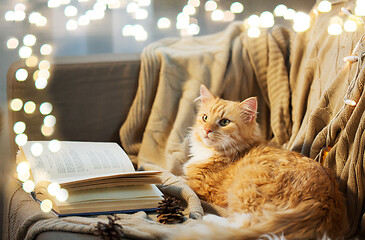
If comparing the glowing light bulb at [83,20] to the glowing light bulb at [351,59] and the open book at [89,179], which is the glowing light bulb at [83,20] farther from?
the glowing light bulb at [351,59]

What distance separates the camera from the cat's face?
4.69ft

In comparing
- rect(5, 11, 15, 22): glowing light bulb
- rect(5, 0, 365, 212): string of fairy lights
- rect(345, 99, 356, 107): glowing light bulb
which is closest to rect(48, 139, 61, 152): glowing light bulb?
rect(5, 0, 365, 212): string of fairy lights

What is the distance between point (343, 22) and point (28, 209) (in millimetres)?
1325

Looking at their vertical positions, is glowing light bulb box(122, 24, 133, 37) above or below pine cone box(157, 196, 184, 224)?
above

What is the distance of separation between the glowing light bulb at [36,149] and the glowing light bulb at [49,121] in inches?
17.5

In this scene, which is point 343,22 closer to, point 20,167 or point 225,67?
point 225,67

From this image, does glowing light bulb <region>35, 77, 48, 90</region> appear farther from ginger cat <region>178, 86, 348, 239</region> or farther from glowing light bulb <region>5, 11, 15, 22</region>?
ginger cat <region>178, 86, 348, 239</region>

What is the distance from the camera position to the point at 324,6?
1675mm

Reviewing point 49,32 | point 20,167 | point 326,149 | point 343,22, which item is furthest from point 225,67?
point 49,32

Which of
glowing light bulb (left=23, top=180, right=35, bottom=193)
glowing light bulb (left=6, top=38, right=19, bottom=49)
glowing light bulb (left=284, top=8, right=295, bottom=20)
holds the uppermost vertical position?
glowing light bulb (left=284, top=8, right=295, bottom=20)

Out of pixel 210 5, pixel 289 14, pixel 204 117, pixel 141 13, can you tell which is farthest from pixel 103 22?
pixel 204 117

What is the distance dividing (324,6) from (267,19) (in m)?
0.58

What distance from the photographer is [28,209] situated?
113 cm

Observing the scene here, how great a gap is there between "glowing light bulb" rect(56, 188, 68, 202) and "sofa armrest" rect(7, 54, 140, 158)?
785 mm
